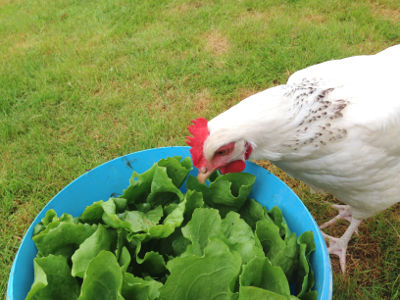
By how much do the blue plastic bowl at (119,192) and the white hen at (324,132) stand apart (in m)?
0.14

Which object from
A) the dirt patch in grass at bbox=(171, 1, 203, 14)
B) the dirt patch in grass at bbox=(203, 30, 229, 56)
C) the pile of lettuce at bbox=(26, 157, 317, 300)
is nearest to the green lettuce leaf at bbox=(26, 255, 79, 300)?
the pile of lettuce at bbox=(26, 157, 317, 300)

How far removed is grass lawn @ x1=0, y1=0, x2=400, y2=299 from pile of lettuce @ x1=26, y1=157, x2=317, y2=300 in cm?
65

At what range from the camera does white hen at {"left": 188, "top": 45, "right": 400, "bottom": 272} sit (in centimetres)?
111

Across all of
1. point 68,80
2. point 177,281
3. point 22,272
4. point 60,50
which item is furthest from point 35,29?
point 177,281

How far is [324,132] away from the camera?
3.65 ft

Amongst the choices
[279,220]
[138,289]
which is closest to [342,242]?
[279,220]

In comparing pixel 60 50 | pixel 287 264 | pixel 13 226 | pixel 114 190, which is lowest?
pixel 13 226

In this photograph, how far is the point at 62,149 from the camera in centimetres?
220

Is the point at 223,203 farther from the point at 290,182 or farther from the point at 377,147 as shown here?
the point at 290,182

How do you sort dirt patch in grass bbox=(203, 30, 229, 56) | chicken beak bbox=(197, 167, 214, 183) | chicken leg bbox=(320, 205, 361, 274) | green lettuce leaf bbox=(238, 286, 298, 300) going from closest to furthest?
green lettuce leaf bbox=(238, 286, 298, 300), chicken beak bbox=(197, 167, 214, 183), chicken leg bbox=(320, 205, 361, 274), dirt patch in grass bbox=(203, 30, 229, 56)

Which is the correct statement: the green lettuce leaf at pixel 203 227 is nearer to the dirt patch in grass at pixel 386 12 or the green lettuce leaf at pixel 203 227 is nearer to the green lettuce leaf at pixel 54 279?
the green lettuce leaf at pixel 54 279

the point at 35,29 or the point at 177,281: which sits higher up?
the point at 35,29

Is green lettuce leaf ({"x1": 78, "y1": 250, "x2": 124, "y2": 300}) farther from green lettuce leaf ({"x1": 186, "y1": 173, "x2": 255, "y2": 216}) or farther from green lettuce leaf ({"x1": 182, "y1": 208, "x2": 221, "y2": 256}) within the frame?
green lettuce leaf ({"x1": 186, "y1": 173, "x2": 255, "y2": 216})

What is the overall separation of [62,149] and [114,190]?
1.04m
